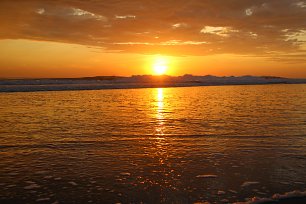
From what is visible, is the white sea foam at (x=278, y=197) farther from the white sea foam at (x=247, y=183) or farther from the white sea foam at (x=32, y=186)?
the white sea foam at (x=32, y=186)

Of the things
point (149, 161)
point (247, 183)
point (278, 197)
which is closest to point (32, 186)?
point (149, 161)

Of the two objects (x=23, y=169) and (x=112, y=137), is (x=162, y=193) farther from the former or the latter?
(x=112, y=137)

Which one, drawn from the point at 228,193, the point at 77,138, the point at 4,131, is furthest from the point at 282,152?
the point at 4,131

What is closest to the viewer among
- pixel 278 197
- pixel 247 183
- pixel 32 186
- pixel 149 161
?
pixel 278 197

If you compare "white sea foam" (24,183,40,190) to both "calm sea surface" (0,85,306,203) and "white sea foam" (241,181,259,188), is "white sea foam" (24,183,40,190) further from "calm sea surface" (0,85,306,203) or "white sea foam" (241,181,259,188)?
"white sea foam" (241,181,259,188)

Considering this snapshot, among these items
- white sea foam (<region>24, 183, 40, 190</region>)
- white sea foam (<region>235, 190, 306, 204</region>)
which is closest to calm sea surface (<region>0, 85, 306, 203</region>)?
white sea foam (<region>24, 183, 40, 190</region>)

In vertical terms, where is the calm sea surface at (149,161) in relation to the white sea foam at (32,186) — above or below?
above

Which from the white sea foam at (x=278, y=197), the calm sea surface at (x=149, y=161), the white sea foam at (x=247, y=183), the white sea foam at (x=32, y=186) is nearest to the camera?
the white sea foam at (x=278, y=197)

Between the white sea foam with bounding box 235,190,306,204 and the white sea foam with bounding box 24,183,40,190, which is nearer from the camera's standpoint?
the white sea foam with bounding box 235,190,306,204

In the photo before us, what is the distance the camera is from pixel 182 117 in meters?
17.2

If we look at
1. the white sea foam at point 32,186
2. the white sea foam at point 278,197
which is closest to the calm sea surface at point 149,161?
the white sea foam at point 32,186

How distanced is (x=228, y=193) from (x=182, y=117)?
10.6 meters

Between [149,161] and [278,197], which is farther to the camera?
[149,161]

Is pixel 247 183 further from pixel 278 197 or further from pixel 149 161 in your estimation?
pixel 149 161
